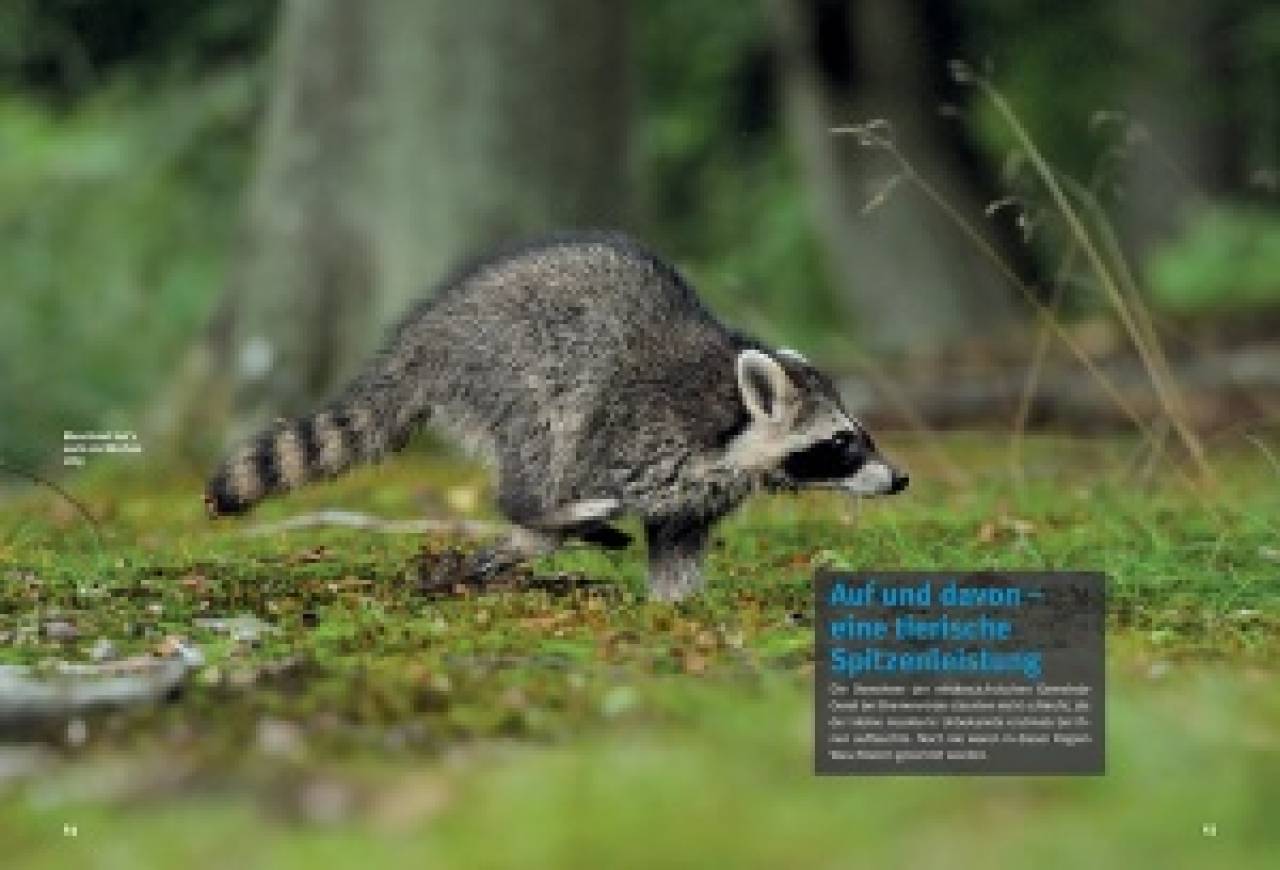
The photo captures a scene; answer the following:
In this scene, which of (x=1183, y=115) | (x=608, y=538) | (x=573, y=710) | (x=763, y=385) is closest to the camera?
(x=573, y=710)

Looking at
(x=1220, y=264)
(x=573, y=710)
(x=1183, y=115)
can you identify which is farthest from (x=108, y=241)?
(x=1183, y=115)

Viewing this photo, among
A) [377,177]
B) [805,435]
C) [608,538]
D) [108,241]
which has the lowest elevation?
[608,538]

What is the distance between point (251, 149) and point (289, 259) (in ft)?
28.5

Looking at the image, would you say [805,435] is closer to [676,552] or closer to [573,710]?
[676,552]

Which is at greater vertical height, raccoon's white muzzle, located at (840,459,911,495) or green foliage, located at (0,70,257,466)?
green foliage, located at (0,70,257,466)

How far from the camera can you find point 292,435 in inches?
303

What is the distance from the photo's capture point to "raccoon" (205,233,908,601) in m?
7.39

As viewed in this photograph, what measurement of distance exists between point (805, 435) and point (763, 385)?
0.21 m

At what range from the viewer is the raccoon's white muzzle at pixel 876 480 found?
736 cm

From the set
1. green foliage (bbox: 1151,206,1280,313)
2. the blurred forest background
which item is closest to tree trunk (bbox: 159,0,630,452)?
the blurred forest background

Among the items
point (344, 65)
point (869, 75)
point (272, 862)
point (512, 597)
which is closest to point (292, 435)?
point (512, 597)

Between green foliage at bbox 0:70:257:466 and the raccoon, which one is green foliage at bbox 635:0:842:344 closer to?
green foliage at bbox 0:70:257:466

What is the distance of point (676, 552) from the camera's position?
Answer: 7352 millimetres

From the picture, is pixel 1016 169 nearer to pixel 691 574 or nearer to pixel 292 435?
pixel 691 574
